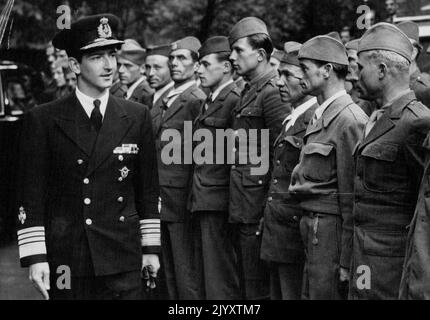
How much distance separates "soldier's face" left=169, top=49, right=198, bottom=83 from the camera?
7609mm

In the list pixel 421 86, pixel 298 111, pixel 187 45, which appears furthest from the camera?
pixel 187 45

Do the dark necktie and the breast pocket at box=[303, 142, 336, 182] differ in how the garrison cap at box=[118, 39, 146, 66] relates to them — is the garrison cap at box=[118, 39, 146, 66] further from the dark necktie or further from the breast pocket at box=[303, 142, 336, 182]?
→ the dark necktie

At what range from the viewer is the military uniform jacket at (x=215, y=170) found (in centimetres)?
649

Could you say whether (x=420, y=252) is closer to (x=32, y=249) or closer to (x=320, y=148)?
(x=320, y=148)

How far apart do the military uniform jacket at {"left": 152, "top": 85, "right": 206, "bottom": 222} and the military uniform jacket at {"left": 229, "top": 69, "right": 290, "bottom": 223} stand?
36.0 inches

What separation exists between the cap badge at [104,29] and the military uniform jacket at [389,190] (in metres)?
1.52

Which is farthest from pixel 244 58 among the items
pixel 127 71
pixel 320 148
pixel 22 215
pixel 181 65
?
pixel 127 71

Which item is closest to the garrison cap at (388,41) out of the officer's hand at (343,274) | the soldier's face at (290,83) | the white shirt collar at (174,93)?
the soldier's face at (290,83)

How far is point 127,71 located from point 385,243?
6651 millimetres

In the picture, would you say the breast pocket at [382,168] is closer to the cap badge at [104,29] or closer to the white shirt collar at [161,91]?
the cap badge at [104,29]

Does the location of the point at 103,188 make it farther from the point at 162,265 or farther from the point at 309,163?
the point at 162,265

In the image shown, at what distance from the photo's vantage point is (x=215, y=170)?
258 inches

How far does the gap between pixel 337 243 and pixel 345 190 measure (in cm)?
32

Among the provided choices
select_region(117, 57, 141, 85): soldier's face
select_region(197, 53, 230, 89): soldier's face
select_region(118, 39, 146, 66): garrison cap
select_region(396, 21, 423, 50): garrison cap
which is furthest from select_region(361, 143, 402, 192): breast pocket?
select_region(118, 39, 146, 66): garrison cap
